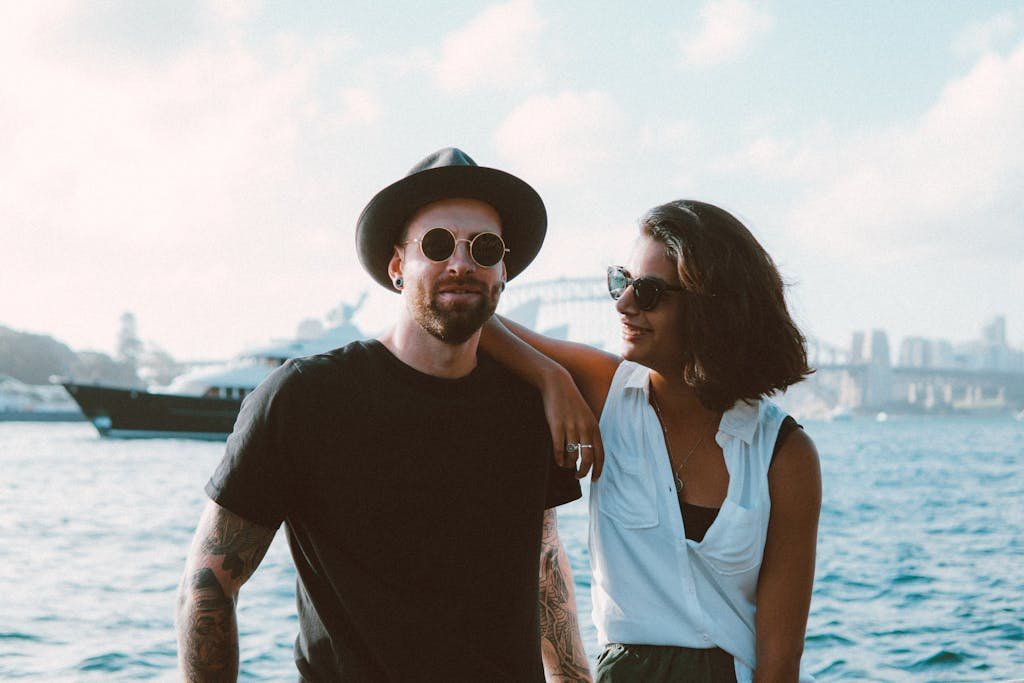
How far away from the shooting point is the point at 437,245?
83.7 inches

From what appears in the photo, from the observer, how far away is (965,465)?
37219 mm

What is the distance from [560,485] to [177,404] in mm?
37795

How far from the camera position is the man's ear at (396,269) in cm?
232

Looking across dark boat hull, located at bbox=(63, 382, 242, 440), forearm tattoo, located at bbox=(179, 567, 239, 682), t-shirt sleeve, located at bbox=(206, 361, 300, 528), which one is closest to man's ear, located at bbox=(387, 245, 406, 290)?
t-shirt sleeve, located at bbox=(206, 361, 300, 528)

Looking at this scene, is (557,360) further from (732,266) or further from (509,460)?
(732,266)

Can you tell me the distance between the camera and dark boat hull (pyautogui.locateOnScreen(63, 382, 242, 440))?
123 feet

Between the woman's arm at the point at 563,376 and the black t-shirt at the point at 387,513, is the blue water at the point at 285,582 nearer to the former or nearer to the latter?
the woman's arm at the point at 563,376

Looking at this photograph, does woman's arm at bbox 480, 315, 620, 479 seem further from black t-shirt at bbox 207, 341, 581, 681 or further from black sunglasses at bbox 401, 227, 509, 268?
black sunglasses at bbox 401, 227, 509, 268

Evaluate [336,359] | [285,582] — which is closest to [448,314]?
[336,359]

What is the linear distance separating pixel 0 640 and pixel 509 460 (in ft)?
29.4

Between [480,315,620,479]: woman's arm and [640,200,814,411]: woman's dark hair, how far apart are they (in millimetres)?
292

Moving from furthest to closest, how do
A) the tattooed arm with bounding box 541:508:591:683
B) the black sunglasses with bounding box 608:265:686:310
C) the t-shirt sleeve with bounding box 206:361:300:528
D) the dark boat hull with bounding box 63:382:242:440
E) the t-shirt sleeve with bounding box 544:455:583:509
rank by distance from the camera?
1. the dark boat hull with bounding box 63:382:242:440
2. the tattooed arm with bounding box 541:508:591:683
3. the t-shirt sleeve with bounding box 544:455:583:509
4. the black sunglasses with bounding box 608:265:686:310
5. the t-shirt sleeve with bounding box 206:361:300:528

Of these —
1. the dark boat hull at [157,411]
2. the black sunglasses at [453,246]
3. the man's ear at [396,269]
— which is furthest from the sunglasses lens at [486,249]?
the dark boat hull at [157,411]

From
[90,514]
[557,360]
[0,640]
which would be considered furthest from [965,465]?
A: [557,360]
